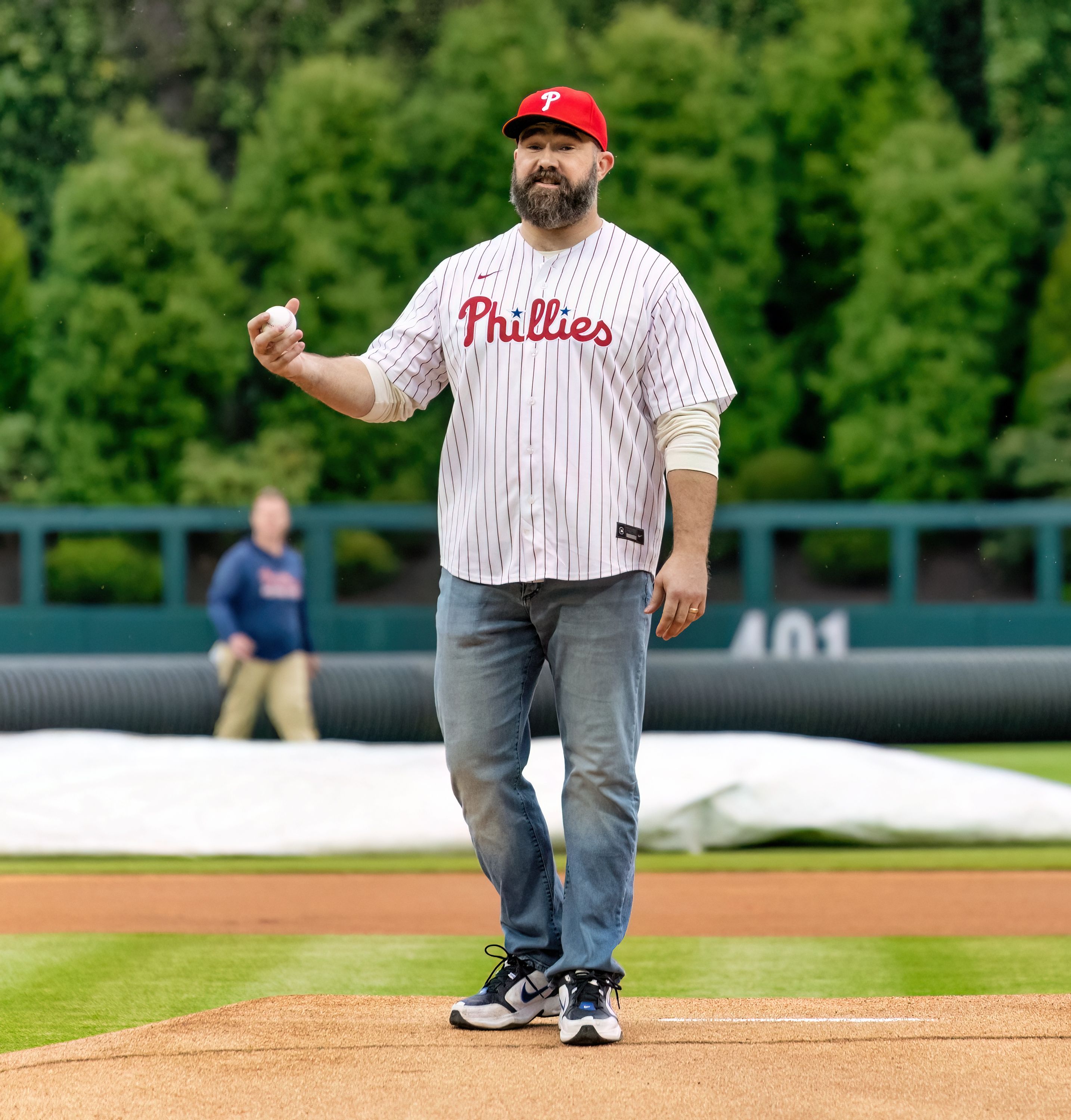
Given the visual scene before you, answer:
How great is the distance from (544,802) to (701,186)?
77.3 feet

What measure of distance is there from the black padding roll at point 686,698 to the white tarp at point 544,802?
Answer: 3.26m

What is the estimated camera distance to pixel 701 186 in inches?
1147

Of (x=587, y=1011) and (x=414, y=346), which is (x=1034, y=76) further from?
(x=587, y=1011)

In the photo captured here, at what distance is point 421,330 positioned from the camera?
3701mm

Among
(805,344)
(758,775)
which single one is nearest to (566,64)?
(805,344)

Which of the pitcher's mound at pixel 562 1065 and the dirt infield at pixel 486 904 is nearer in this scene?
the pitcher's mound at pixel 562 1065

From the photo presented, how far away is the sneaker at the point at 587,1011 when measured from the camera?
3.29 metres

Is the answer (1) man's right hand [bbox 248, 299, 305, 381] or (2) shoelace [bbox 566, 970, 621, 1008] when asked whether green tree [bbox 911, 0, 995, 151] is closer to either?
(1) man's right hand [bbox 248, 299, 305, 381]

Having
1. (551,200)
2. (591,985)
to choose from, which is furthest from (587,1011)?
(551,200)

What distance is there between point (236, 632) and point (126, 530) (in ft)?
32.3

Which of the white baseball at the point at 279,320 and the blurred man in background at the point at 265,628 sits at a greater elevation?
the white baseball at the point at 279,320

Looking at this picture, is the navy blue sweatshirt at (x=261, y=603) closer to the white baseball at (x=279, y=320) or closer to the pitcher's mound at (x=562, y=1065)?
the pitcher's mound at (x=562, y=1065)

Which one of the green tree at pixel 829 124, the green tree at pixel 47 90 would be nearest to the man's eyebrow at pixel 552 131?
the green tree at pixel 829 124

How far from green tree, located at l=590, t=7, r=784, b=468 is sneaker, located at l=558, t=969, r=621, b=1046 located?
2557 cm
